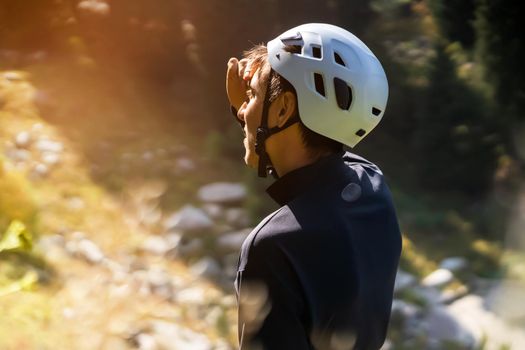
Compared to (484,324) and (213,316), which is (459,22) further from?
(213,316)

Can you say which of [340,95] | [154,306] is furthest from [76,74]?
[340,95]

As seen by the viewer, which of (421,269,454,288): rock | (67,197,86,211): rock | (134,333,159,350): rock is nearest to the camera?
(134,333,159,350): rock

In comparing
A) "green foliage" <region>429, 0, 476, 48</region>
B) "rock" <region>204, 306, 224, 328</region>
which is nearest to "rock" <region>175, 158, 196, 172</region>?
"rock" <region>204, 306, 224, 328</region>

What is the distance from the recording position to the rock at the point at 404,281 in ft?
19.2

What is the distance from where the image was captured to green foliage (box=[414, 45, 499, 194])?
7.58 meters

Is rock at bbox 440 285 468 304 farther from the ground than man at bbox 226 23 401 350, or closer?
closer

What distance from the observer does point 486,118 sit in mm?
7648

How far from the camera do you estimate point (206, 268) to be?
18.2ft

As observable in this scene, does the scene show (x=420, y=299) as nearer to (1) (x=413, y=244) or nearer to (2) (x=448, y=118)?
(1) (x=413, y=244)

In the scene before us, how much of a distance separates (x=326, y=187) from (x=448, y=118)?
621 cm

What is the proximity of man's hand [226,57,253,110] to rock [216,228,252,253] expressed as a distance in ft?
12.2

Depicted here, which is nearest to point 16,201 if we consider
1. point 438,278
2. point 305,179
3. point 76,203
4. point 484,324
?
point 76,203

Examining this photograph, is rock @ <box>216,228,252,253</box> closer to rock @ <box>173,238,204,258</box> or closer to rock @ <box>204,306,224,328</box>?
rock @ <box>173,238,204,258</box>

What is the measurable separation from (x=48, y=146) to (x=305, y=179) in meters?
4.98
